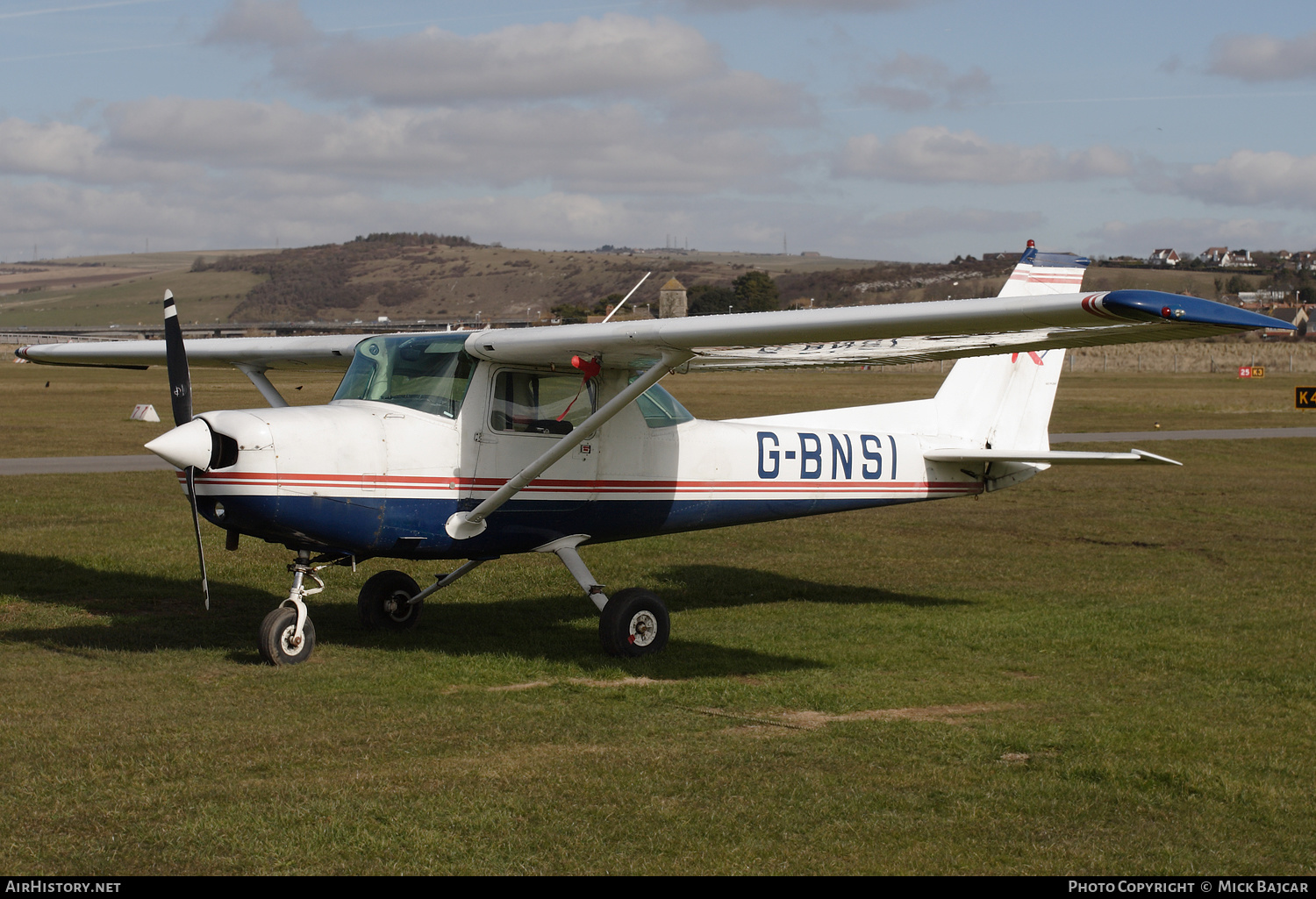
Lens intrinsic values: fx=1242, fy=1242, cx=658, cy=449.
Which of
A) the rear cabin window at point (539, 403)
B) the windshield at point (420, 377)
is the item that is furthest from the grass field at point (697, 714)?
the windshield at point (420, 377)

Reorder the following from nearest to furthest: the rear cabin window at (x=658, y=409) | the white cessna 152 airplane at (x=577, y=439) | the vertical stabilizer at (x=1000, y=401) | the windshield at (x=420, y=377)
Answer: the white cessna 152 airplane at (x=577, y=439) < the windshield at (x=420, y=377) < the rear cabin window at (x=658, y=409) < the vertical stabilizer at (x=1000, y=401)

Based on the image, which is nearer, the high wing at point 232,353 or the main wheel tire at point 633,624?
the main wheel tire at point 633,624

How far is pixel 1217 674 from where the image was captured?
854cm

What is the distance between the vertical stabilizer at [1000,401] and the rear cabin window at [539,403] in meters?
4.05

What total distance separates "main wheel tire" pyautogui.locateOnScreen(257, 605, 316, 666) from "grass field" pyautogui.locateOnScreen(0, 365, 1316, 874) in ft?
0.41

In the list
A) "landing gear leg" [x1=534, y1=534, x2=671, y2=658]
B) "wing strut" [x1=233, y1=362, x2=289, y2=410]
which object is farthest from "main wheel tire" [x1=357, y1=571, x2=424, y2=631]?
"wing strut" [x1=233, y1=362, x2=289, y2=410]

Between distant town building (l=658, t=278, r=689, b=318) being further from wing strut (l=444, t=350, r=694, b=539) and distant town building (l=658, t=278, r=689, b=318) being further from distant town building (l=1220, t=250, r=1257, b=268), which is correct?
distant town building (l=1220, t=250, r=1257, b=268)

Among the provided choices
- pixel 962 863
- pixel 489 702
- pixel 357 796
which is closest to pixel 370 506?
pixel 489 702

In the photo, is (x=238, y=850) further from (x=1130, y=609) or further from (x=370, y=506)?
(x=1130, y=609)

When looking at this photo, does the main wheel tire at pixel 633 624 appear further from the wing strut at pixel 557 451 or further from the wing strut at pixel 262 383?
the wing strut at pixel 262 383

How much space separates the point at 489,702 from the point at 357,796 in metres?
2.01

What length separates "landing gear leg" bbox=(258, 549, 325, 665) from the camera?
8.67 m

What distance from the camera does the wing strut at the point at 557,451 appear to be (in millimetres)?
8562

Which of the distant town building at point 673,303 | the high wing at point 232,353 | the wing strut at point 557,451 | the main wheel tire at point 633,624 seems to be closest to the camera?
the wing strut at point 557,451
